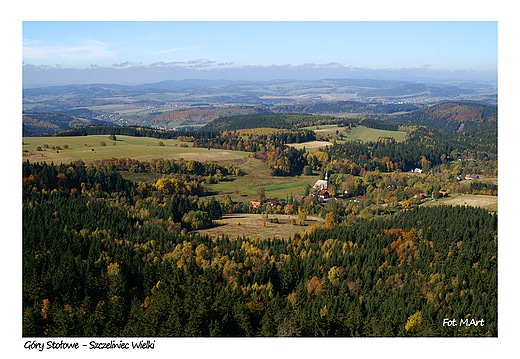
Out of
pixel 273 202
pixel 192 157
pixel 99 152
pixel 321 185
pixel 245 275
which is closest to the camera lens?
pixel 245 275

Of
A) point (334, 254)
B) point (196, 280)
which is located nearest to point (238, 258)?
point (196, 280)

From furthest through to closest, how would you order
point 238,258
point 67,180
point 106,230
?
point 67,180 → point 106,230 → point 238,258

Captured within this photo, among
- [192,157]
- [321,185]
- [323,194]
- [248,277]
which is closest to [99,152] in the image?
[192,157]

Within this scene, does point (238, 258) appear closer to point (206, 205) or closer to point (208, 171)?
point (206, 205)

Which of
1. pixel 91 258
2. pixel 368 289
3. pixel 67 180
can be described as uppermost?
pixel 67 180

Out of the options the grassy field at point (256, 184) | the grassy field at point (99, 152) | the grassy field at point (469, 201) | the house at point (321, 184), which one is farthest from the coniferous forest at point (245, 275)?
the house at point (321, 184)

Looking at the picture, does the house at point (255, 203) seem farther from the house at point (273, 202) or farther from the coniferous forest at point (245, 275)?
the coniferous forest at point (245, 275)

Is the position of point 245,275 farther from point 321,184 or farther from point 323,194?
point 321,184

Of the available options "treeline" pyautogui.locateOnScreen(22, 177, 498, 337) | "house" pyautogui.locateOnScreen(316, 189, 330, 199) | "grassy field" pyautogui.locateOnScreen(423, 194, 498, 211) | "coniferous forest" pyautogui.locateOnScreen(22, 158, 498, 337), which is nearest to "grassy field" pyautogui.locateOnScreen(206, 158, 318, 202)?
"house" pyautogui.locateOnScreen(316, 189, 330, 199)
